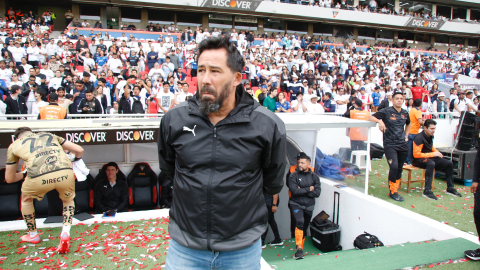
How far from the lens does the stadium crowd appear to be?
→ 9.04m

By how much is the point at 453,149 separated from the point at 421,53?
29.3m

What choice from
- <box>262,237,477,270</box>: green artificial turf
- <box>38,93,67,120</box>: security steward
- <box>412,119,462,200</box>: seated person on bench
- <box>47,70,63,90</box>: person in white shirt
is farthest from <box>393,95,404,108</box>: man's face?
<box>47,70,63,90</box>: person in white shirt

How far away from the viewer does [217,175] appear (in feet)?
5.81

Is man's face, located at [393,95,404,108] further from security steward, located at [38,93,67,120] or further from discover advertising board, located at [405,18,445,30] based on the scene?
discover advertising board, located at [405,18,445,30]

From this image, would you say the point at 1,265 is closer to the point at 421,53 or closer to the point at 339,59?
the point at 339,59

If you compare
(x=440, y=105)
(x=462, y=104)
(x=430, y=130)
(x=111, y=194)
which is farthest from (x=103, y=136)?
(x=462, y=104)

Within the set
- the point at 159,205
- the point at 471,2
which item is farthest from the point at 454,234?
the point at 471,2

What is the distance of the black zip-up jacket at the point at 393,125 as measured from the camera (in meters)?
6.72

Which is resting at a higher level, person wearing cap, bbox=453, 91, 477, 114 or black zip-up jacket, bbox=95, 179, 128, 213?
person wearing cap, bbox=453, 91, 477, 114

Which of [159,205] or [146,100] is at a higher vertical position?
[146,100]

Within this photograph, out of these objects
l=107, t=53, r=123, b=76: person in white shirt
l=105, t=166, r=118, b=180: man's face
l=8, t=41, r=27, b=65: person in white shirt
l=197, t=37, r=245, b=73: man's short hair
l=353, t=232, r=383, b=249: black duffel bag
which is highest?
l=8, t=41, r=27, b=65: person in white shirt

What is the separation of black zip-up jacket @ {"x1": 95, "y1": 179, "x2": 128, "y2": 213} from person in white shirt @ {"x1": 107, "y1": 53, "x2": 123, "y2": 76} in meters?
8.14

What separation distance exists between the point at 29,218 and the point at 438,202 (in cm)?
761

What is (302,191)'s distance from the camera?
244 inches
